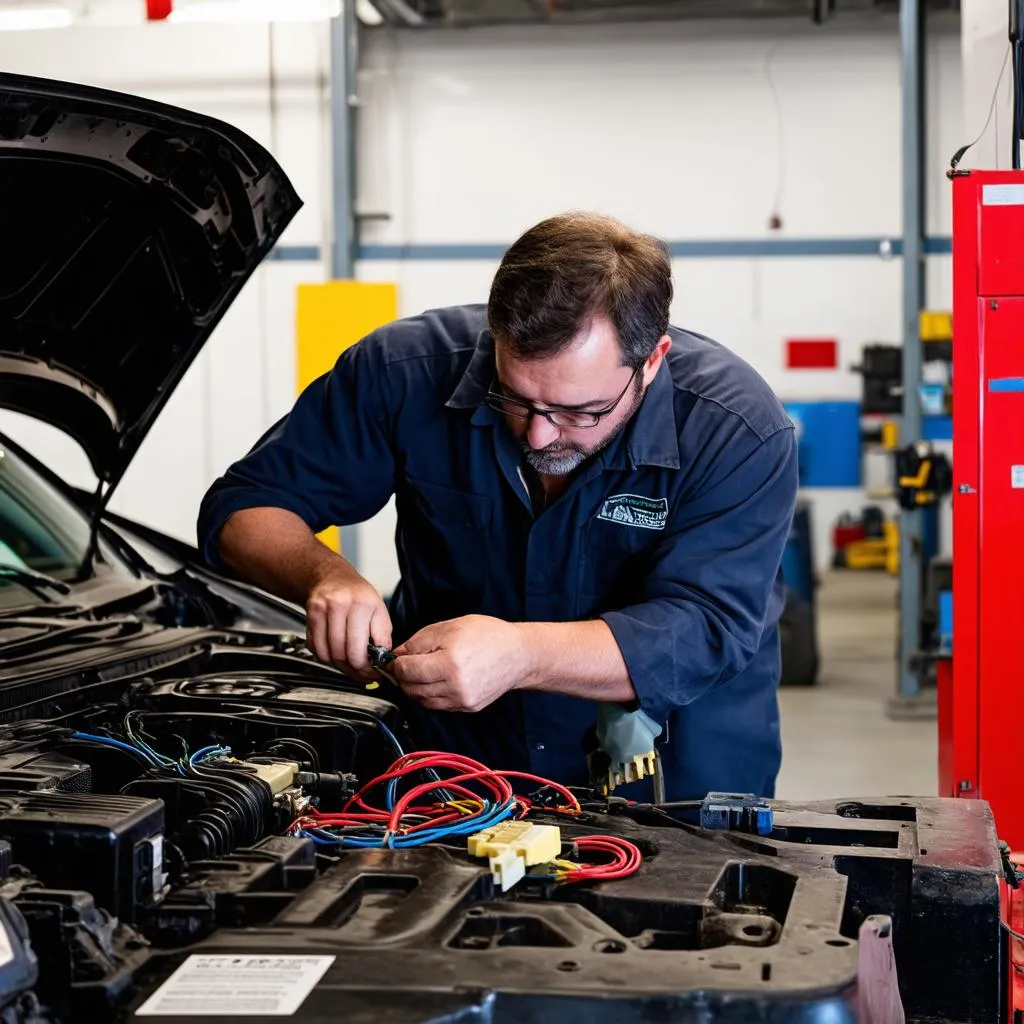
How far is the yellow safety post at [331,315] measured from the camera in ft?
25.1

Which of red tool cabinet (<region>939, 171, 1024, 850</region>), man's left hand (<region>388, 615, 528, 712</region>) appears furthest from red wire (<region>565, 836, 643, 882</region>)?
red tool cabinet (<region>939, 171, 1024, 850</region>)

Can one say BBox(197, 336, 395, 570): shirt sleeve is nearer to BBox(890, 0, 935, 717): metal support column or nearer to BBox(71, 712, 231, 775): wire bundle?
BBox(71, 712, 231, 775): wire bundle

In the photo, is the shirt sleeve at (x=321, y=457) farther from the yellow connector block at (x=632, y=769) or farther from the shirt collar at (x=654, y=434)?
the yellow connector block at (x=632, y=769)

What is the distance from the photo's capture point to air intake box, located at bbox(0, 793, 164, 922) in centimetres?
145

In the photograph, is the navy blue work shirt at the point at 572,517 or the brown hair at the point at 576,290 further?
the navy blue work shirt at the point at 572,517

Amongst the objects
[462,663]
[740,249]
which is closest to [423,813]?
[462,663]

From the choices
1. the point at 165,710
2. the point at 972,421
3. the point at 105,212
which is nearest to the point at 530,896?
the point at 165,710

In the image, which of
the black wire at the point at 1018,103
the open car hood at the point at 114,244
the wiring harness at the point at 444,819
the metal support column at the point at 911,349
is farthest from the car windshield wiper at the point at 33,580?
the metal support column at the point at 911,349

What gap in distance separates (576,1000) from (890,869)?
62 centimetres

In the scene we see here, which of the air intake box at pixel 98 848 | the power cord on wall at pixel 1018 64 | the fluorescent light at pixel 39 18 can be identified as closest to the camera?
the air intake box at pixel 98 848

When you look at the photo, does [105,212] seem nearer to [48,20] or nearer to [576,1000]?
[576,1000]

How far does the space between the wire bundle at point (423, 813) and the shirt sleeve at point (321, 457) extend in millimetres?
695

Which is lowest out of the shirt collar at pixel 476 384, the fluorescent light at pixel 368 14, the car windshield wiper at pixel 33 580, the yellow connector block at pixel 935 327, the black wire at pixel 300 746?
the black wire at pixel 300 746

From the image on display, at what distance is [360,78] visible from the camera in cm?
855
